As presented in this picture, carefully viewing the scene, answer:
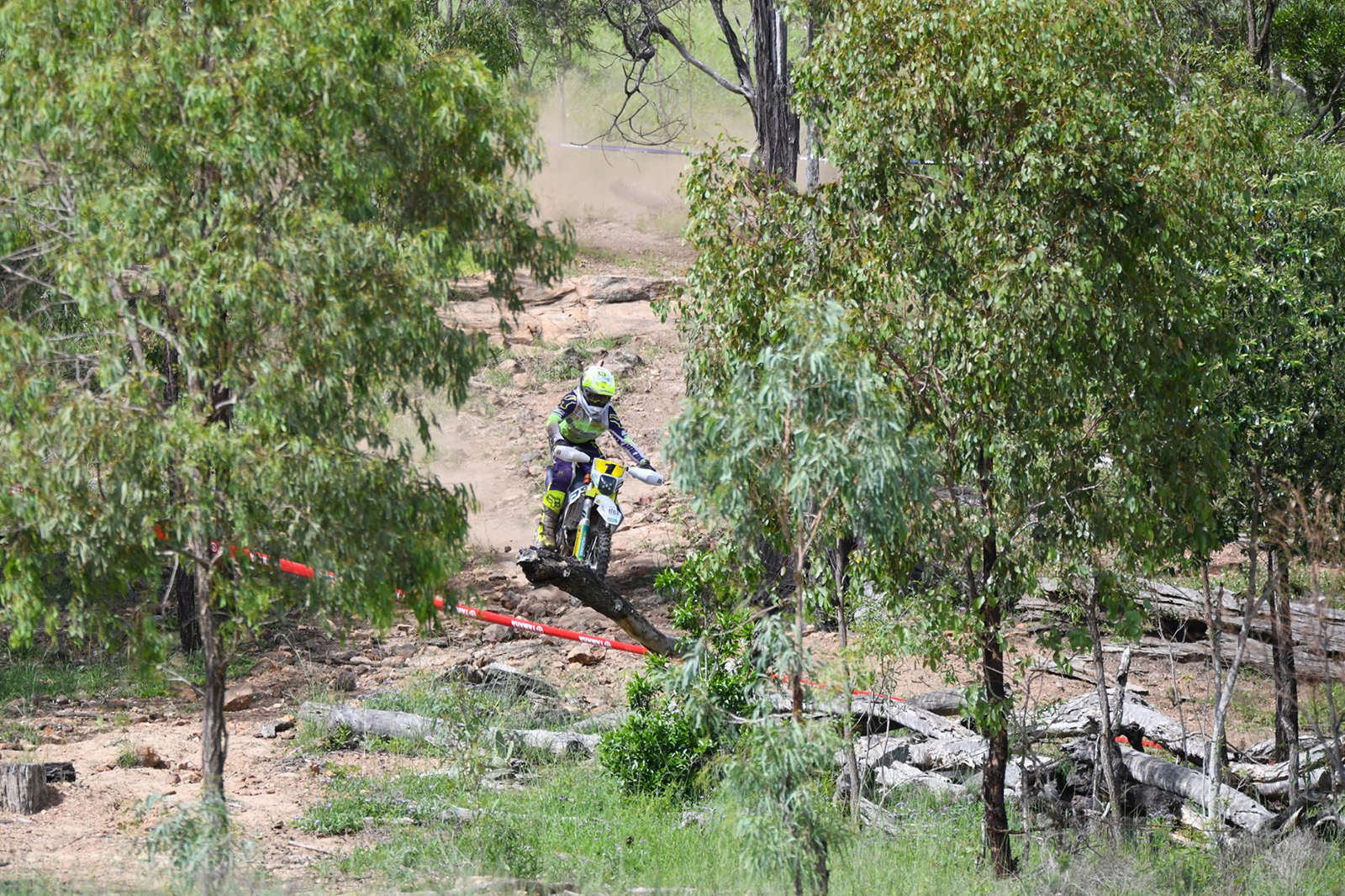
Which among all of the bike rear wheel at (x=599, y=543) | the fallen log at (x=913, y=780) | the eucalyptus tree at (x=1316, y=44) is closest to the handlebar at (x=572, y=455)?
the bike rear wheel at (x=599, y=543)

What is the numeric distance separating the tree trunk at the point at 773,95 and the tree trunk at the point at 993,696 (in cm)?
930

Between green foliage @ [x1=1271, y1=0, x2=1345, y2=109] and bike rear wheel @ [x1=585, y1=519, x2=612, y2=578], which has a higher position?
green foliage @ [x1=1271, y1=0, x2=1345, y2=109]

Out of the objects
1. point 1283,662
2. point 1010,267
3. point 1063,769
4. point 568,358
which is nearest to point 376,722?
point 1063,769

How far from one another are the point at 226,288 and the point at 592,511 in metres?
9.57

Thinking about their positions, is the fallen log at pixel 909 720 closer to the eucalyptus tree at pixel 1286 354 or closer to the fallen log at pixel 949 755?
the fallen log at pixel 949 755

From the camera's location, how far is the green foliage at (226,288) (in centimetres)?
637

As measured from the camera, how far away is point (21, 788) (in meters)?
9.87

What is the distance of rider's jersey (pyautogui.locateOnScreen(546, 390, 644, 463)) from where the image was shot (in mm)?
15094

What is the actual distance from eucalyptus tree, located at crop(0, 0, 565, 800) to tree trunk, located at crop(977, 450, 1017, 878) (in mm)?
3600

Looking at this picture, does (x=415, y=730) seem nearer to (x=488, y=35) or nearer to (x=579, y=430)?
(x=579, y=430)

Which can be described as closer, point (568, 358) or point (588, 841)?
point (588, 841)

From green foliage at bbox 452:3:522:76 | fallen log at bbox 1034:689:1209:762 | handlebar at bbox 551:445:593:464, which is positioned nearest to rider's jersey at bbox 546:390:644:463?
handlebar at bbox 551:445:593:464

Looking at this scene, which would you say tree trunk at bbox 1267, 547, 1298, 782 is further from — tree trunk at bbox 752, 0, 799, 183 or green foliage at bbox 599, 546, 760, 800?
tree trunk at bbox 752, 0, 799, 183

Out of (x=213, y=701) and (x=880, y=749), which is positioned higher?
(x=213, y=701)
